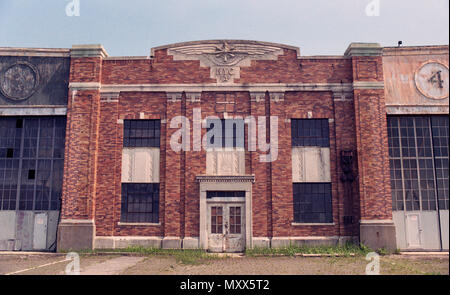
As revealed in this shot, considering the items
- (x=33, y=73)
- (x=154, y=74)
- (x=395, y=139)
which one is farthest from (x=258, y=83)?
(x=33, y=73)

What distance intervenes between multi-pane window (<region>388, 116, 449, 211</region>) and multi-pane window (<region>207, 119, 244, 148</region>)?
675 centimetres

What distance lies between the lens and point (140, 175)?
16.3m

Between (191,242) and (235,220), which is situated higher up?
(235,220)

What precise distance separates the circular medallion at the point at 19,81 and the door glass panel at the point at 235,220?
34.4ft

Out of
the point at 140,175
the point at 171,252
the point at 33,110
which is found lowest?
the point at 171,252

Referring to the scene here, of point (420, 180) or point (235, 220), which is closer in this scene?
point (235, 220)

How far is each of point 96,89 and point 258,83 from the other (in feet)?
23.7

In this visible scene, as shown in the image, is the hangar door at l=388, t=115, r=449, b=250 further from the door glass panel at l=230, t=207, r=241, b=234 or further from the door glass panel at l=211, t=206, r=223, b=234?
the door glass panel at l=211, t=206, r=223, b=234

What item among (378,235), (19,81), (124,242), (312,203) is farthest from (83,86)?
(378,235)

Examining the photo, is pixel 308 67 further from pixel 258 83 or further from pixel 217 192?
pixel 217 192

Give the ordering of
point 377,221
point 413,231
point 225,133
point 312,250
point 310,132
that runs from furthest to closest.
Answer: point 310,132
point 225,133
point 413,231
point 377,221
point 312,250

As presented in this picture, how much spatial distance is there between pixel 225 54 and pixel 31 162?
998 cm

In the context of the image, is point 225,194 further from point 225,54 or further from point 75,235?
point 75,235

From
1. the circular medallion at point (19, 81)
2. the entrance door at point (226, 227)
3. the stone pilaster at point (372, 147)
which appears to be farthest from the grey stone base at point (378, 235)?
the circular medallion at point (19, 81)
